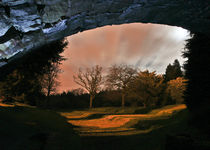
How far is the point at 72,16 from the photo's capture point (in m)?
2.84

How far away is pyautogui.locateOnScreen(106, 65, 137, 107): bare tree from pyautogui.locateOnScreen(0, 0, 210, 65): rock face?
34303mm

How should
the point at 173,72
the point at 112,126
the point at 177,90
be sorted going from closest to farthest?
the point at 112,126
the point at 177,90
the point at 173,72

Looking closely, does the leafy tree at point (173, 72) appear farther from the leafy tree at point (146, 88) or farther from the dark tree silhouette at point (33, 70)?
the dark tree silhouette at point (33, 70)

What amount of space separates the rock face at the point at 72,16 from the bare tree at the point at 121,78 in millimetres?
34303

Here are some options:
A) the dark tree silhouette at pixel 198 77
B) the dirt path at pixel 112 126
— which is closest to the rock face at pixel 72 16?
the dark tree silhouette at pixel 198 77

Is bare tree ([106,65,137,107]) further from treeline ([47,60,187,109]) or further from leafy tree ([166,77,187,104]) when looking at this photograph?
leafy tree ([166,77,187,104])

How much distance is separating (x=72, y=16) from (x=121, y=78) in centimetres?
3607

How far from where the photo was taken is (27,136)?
18.8 feet

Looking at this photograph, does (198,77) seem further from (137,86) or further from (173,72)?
(173,72)

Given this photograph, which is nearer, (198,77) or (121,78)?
(198,77)

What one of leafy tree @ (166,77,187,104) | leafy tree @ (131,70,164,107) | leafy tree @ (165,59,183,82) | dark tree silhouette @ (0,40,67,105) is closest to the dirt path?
dark tree silhouette @ (0,40,67,105)

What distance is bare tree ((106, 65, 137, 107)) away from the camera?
3791cm

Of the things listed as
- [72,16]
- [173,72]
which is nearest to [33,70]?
[72,16]

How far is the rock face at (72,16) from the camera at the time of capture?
229cm
